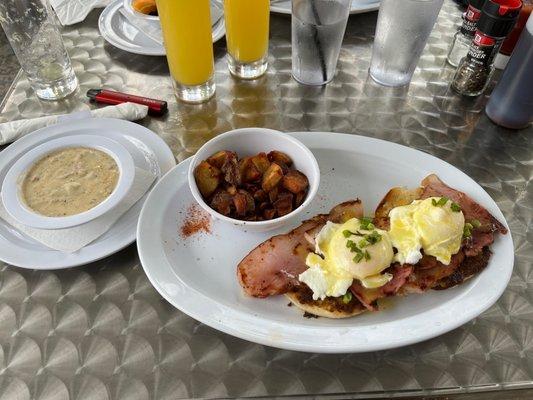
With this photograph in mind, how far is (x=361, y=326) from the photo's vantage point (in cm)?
91

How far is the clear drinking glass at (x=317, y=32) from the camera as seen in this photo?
145 centimetres

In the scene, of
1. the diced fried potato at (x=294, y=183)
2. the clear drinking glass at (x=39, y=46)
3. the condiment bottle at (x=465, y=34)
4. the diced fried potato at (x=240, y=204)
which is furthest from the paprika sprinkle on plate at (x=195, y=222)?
the condiment bottle at (x=465, y=34)

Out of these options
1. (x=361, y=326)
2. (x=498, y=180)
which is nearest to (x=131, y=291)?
(x=361, y=326)

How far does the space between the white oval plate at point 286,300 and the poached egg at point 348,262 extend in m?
0.08

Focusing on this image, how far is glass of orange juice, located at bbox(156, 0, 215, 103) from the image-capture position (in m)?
1.29

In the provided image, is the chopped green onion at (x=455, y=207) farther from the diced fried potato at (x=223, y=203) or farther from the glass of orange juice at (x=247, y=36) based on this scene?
the glass of orange juice at (x=247, y=36)

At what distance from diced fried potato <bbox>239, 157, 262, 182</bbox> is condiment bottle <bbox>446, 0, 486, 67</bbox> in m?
1.02

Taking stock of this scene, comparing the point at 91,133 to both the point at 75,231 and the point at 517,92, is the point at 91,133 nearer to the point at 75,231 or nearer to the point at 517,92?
the point at 75,231

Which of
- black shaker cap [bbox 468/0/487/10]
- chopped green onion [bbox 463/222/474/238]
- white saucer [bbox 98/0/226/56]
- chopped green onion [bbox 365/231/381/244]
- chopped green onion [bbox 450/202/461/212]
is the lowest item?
white saucer [bbox 98/0/226/56]

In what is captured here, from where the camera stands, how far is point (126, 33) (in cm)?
177

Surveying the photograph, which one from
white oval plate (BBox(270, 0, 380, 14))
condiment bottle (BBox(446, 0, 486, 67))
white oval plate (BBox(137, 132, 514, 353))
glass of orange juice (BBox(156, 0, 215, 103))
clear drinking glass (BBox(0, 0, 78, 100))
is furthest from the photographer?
white oval plate (BBox(270, 0, 380, 14))

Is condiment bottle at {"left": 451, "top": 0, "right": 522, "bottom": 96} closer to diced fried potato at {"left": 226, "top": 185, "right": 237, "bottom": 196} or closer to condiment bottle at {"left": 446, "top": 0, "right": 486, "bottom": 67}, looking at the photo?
condiment bottle at {"left": 446, "top": 0, "right": 486, "bottom": 67}

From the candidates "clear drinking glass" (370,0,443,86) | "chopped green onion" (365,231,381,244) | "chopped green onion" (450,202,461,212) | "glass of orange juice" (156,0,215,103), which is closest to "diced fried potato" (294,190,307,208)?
"chopped green onion" (365,231,381,244)

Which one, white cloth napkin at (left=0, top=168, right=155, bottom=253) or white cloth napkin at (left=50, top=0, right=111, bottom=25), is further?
white cloth napkin at (left=50, top=0, right=111, bottom=25)
